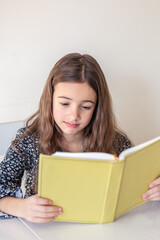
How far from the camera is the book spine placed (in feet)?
3.09

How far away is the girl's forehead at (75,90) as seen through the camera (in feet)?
3.86

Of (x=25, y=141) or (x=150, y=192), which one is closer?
(x=150, y=192)

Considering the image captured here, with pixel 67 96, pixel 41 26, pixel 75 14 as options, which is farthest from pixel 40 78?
pixel 67 96

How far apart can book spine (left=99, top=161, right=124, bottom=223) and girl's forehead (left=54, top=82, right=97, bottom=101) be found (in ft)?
1.08

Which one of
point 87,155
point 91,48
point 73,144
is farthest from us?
point 91,48

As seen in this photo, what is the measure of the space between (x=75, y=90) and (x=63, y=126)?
0.46 ft

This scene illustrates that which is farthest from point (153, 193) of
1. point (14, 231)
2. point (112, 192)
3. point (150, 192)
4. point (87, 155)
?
point (14, 231)

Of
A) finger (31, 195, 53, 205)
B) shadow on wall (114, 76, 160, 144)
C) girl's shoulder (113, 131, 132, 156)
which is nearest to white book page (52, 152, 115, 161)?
finger (31, 195, 53, 205)

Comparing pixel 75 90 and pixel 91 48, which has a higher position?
pixel 91 48

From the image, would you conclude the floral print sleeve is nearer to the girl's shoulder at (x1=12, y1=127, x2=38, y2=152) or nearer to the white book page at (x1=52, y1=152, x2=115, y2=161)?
the girl's shoulder at (x1=12, y1=127, x2=38, y2=152)

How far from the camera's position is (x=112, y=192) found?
99 cm

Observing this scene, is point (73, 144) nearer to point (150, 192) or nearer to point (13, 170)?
point (13, 170)

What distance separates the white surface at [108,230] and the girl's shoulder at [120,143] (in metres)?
0.39

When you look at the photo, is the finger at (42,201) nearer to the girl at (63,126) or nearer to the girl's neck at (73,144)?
the girl at (63,126)
